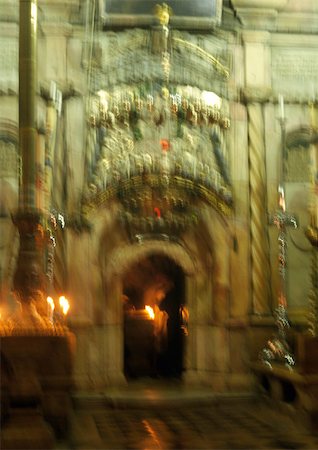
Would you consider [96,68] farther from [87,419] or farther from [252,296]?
[87,419]

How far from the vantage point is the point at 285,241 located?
10.9 m

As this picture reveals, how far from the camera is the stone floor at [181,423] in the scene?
24.6 feet

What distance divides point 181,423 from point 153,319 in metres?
4.74

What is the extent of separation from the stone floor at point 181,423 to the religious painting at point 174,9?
595 cm

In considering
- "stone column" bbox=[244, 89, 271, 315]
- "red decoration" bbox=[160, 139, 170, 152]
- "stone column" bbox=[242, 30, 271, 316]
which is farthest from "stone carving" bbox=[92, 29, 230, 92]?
"red decoration" bbox=[160, 139, 170, 152]

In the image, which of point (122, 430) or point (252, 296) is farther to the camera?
point (252, 296)

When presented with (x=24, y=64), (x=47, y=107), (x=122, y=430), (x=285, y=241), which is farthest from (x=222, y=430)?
(x=47, y=107)

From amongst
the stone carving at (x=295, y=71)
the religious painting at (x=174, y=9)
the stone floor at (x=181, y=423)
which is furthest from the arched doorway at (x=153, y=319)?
the religious painting at (x=174, y=9)

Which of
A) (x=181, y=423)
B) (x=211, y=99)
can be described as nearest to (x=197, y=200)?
(x=211, y=99)

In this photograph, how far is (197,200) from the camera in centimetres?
1104

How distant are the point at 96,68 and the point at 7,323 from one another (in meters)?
5.31

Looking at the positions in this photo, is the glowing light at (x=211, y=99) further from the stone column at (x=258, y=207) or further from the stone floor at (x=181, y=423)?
the stone floor at (x=181, y=423)

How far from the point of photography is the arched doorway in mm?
12766

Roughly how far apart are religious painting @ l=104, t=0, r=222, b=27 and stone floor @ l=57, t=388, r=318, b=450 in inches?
234
